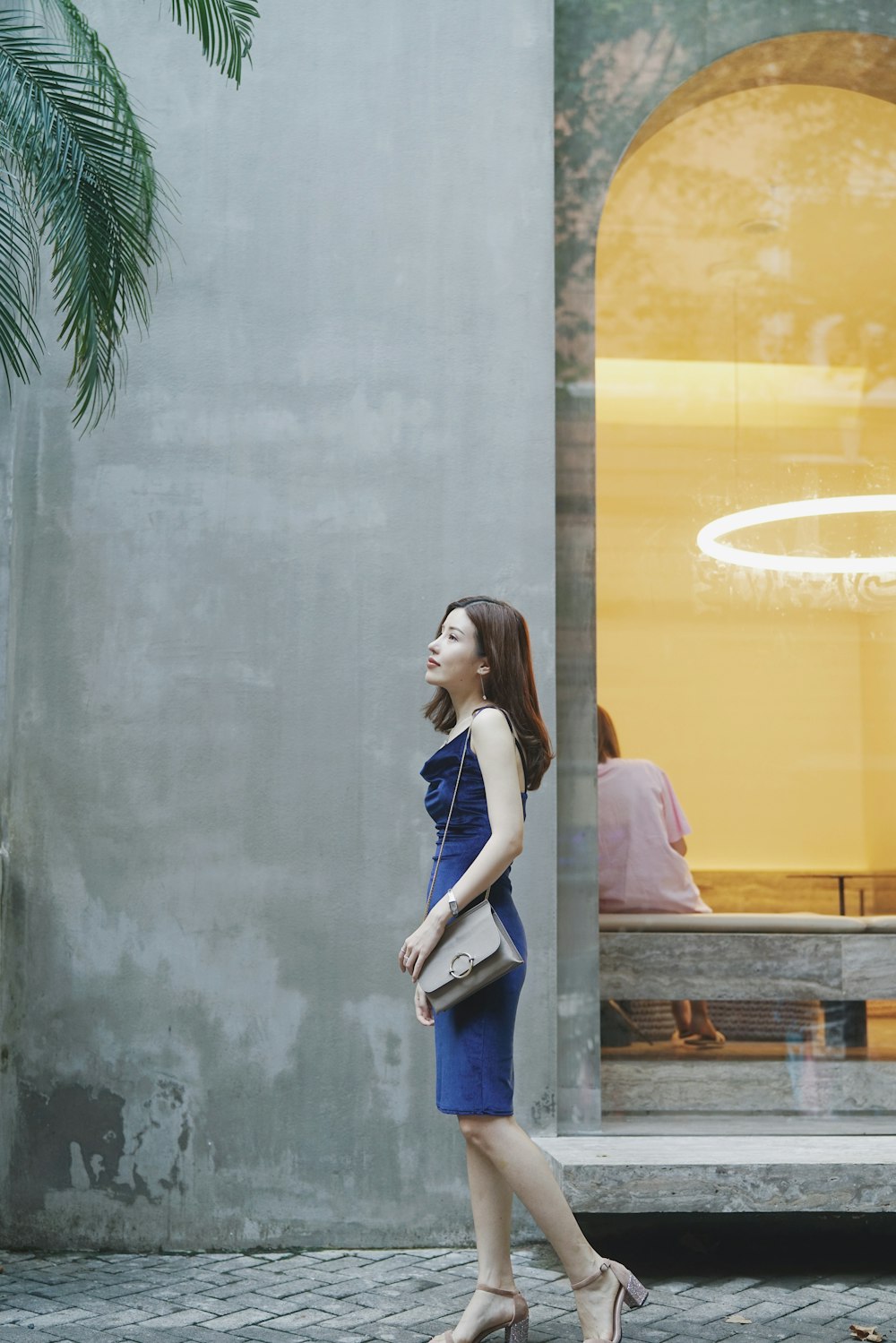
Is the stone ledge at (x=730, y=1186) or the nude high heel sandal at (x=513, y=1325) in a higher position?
the stone ledge at (x=730, y=1186)

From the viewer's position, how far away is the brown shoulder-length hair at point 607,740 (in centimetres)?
596

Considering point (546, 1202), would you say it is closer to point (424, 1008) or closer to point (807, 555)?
point (424, 1008)

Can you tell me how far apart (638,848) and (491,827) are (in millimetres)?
2593

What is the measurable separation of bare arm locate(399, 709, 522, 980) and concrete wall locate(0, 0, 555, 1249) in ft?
4.69

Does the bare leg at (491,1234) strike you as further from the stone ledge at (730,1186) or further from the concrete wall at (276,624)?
the concrete wall at (276,624)

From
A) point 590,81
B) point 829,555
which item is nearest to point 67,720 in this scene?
point 590,81

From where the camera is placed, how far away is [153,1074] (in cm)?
491

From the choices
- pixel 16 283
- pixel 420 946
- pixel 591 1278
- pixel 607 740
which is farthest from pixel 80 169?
pixel 591 1278

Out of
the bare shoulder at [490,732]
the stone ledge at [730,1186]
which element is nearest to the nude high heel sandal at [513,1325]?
the stone ledge at [730,1186]

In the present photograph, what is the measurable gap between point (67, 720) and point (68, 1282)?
6.41 feet

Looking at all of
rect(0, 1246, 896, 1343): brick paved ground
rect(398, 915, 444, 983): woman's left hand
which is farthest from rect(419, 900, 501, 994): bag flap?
rect(0, 1246, 896, 1343): brick paved ground

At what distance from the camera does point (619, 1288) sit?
3.66 metres

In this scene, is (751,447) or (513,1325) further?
(751,447)

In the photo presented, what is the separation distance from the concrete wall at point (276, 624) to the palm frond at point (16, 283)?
21cm
